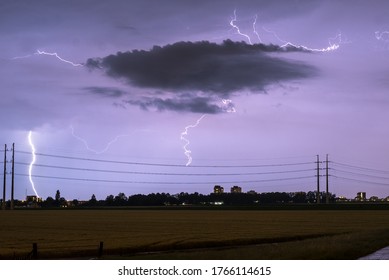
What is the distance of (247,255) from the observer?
27375 millimetres

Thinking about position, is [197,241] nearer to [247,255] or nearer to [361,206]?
[247,255]

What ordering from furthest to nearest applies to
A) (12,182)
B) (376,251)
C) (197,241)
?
1. (12,182)
2. (197,241)
3. (376,251)
